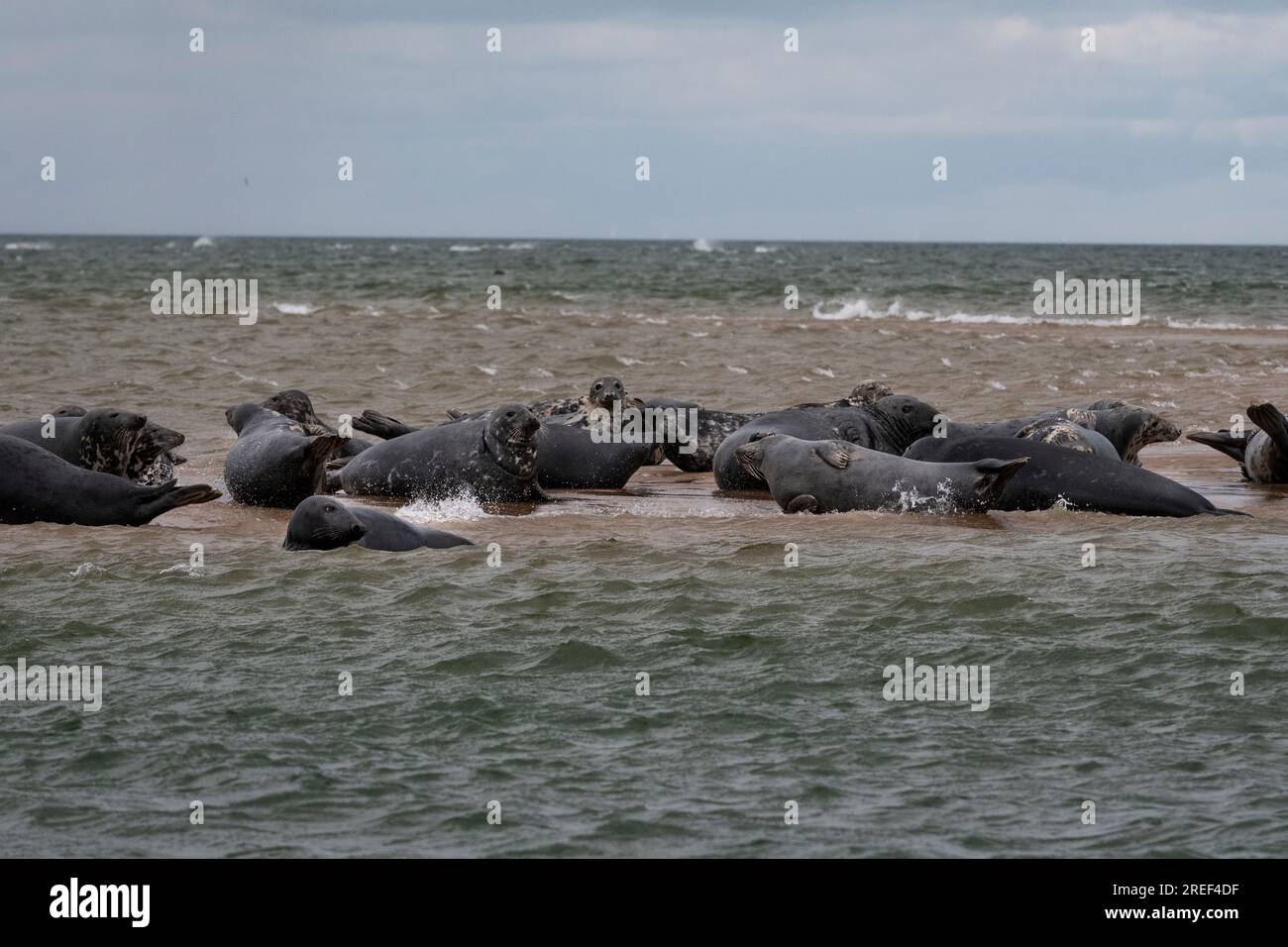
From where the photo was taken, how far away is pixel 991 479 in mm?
9633

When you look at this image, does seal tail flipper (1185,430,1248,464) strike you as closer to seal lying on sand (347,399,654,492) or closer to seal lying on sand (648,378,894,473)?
seal lying on sand (648,378,894,473)

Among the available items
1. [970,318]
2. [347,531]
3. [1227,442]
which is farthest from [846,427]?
[970,318]

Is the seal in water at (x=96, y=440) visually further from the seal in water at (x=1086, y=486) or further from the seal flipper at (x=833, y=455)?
the seal in water at (x=1086, y=486)

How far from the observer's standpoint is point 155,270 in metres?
54.9

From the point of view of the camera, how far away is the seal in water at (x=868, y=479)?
9.72m

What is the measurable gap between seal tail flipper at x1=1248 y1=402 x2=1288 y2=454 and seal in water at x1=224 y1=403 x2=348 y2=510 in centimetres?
603

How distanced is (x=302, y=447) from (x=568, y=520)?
5.64ft

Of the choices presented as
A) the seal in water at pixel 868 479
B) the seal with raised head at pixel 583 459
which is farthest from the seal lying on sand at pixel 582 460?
the seal in water at pixel 868 479

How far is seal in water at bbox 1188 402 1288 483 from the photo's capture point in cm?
1090

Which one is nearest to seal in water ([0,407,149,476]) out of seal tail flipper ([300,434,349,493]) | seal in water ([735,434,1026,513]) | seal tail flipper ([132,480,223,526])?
seal tail flipper ([132,480,223,526])
